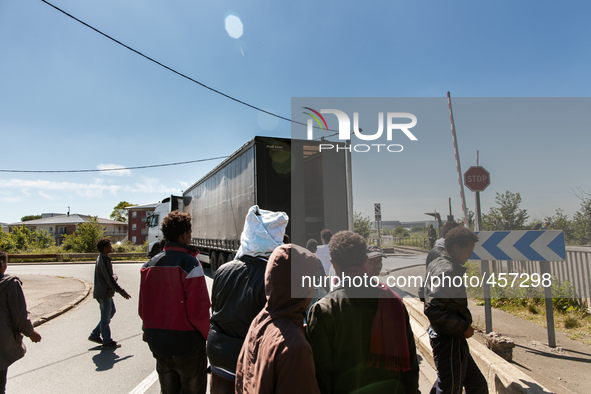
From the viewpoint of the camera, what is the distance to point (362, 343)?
5.87 ft

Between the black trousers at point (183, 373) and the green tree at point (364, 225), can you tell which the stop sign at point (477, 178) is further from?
the black trousers at point (183, 373)

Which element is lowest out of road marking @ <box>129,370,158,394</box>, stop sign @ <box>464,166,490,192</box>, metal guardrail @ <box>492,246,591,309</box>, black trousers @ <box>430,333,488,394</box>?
road marking @ <box>129,370,158,394</box>

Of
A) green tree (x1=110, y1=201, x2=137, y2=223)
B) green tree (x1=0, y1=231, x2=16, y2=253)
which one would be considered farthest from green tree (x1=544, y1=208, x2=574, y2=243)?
green tree (x1=110, y1=201, x2=137, y2=223)

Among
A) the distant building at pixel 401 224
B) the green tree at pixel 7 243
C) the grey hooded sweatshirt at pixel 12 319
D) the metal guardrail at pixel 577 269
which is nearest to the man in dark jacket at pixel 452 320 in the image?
the distant building at pixel 401 224

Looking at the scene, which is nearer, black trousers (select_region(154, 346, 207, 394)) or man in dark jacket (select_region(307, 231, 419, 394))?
man in dark jacket (select_region(307, 231, 419, 394))

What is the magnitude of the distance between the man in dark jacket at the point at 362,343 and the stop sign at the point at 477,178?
2.40 m

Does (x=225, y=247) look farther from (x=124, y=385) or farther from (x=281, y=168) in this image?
(x=124, y=385)

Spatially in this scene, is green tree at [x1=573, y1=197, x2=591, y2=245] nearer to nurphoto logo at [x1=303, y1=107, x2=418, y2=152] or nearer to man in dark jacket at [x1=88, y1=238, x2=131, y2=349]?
nurphoto logo at [x1=303, y1=107, x2=418, y2=152]

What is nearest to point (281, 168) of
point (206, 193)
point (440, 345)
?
point (206, 193)

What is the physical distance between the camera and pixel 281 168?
8.84 m

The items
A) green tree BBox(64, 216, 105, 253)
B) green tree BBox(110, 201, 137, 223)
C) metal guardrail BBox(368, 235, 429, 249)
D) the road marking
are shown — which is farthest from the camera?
green tree BBox(110, 201, 137, 223)

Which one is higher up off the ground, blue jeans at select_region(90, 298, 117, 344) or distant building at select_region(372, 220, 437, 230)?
distant building at select_region(372, 220, 437, 230)

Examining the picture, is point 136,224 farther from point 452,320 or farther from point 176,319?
point 452,320

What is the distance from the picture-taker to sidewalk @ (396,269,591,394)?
3.07 meters
